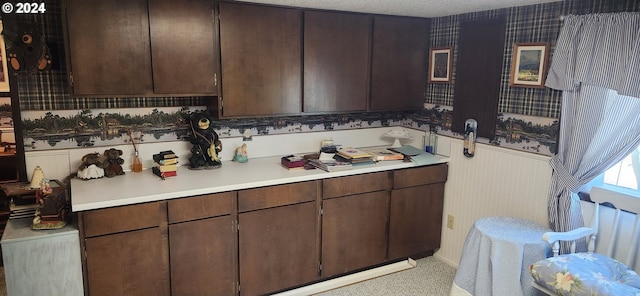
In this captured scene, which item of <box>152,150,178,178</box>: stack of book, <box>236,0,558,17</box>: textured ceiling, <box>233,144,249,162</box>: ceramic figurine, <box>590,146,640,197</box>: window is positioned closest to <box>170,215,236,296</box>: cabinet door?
<box>152,150,178,178</box>: stack of book

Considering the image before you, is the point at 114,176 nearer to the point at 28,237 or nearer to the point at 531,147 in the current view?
the point at 28,237

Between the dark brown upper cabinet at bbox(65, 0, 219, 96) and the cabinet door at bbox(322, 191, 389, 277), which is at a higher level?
the dark brown upper cabinet at bbox(65, 0, 219, 96)

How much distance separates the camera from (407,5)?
2.92 m

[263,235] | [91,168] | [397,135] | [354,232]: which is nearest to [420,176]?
[397,135]

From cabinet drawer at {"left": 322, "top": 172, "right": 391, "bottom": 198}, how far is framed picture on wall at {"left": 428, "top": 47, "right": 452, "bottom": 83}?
947 mm

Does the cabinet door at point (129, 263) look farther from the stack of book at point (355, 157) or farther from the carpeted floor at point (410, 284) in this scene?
the stack of book at point (355, 157)

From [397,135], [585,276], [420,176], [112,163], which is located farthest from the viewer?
[397,135]

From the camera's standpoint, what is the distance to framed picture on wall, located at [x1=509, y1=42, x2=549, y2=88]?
9.07 ft

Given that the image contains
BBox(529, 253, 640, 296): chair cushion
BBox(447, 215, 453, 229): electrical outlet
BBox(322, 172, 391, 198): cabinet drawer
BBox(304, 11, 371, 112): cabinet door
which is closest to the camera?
BBox(529, 253, 640, 296): chair cushion

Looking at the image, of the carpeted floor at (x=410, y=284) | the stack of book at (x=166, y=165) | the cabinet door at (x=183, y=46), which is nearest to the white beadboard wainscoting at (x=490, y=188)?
the carpeted floor at (x=410, y=284)

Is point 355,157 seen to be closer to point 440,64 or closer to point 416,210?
point 416,210

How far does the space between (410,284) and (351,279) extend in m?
0.44

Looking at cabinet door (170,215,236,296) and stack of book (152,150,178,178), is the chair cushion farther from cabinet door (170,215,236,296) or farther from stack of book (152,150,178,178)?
stack of book (152,150,178,178)

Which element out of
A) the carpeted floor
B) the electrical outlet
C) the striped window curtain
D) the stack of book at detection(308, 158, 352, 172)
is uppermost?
the striped window curtain
